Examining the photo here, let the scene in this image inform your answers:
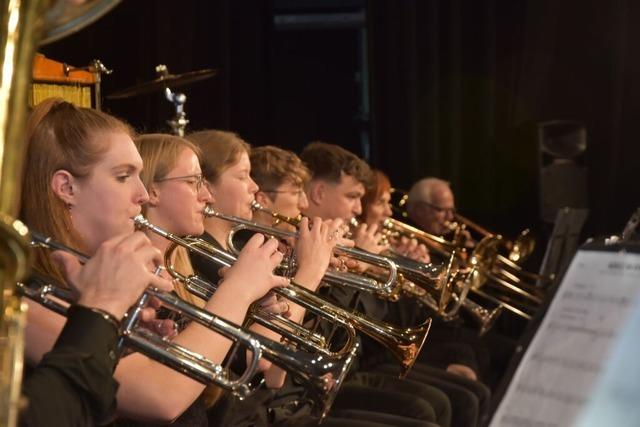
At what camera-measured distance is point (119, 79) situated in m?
5.05

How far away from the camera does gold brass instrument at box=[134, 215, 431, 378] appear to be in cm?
274

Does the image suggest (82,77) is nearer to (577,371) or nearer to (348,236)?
(348,236)

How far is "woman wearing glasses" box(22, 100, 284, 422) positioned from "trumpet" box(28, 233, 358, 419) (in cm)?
14

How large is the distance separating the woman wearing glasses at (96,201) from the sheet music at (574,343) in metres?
1.07

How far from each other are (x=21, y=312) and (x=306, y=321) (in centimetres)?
251

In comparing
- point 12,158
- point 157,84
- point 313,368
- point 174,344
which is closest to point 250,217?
point 157,84

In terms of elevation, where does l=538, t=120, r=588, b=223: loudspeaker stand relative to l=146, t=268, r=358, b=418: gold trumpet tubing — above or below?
below

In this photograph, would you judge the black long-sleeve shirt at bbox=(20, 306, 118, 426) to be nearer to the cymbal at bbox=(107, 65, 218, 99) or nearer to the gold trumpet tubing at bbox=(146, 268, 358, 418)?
the gold trumpet tubing at bbox=(146, 268, 358, 418)

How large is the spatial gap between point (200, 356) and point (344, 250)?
4.51ft

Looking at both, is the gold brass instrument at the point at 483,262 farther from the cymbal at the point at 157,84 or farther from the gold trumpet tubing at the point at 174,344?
the gold trumpet tubing at the point at 174,344

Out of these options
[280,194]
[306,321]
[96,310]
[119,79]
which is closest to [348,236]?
[280,194]

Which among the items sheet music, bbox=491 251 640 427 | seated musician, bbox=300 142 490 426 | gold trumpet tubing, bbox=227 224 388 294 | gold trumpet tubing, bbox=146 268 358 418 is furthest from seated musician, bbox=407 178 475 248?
sheet music, bbox=491 251 640 427

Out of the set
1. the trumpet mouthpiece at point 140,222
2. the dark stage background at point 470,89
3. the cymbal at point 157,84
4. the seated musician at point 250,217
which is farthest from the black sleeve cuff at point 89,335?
the dark stage background at point 470,89

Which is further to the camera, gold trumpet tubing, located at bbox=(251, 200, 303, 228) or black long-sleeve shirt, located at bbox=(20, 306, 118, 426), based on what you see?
gold trumpet tubing, located at bbox=(251, 200, 303, 228)
